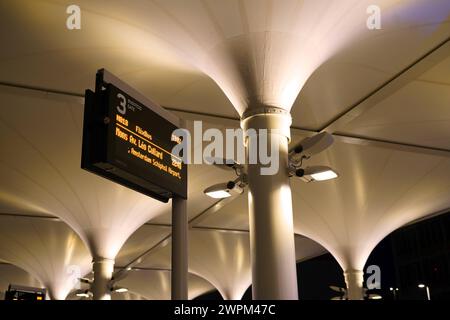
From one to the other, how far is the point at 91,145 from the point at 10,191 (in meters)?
12.7

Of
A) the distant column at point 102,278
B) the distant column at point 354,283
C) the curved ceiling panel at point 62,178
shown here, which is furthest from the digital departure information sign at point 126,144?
the distant column at point 354,283

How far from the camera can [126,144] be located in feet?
18.1

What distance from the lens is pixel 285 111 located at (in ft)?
26.8

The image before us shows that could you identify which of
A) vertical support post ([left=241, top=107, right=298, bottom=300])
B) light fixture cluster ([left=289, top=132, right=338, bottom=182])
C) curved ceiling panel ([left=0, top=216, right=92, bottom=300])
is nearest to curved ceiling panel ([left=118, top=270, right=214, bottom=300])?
curved ceiling panel ([left=0, top=216, right=92, bottom=300])

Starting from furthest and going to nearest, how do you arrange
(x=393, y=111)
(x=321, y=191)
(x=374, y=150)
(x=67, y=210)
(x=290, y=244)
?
(x=321, y=191) < (x=67, y=210) < (x=374, y=150) < (x=393, y=111) < (x=290, y=244)

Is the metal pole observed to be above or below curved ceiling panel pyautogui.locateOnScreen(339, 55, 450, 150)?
below

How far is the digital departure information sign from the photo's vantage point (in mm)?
5223

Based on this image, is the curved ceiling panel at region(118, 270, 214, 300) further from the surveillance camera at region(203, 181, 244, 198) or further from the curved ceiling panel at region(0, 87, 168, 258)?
the surveillance camera at region(203, 181, 244, 198)

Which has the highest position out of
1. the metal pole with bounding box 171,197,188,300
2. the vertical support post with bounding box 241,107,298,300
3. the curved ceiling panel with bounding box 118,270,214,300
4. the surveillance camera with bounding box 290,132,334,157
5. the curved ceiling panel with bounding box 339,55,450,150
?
the curved ceiling panel with bounding box 339,55,450,150

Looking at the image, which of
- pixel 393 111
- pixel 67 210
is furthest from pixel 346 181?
pixel 67 210

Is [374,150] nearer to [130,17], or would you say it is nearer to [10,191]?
[130,17]

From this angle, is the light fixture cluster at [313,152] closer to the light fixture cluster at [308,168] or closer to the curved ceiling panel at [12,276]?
the light fixture cluster at [308,168]

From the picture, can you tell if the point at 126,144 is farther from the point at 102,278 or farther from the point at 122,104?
the point at 102,278

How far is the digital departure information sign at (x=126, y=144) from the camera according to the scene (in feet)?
17.1
